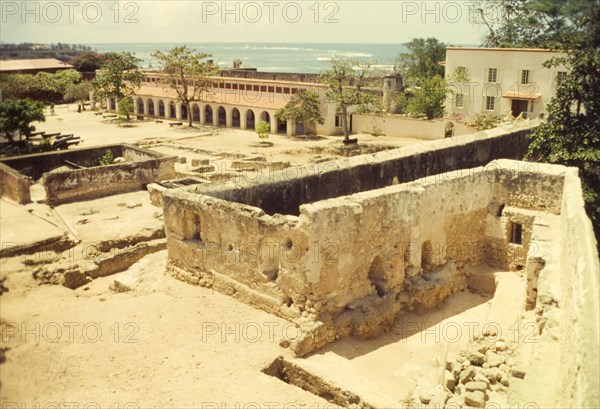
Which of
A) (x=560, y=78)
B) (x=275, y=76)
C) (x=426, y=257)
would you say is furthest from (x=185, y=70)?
(x=426, y=257)

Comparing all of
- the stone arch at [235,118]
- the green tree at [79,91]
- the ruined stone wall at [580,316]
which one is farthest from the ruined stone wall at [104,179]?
the green tree at [79,91]

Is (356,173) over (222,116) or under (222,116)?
over

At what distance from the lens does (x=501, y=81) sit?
33250mm

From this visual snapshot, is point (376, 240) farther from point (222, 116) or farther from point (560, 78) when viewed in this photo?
point (222, 116)

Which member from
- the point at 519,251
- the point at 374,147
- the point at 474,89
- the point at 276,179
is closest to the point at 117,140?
the point at 374,147

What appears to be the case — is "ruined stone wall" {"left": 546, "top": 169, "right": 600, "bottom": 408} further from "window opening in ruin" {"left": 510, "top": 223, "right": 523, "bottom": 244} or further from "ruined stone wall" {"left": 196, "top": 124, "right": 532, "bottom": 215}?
"ruined stone wall" {"left": 196, "top": 124, "right": 532, "bottom": 215}

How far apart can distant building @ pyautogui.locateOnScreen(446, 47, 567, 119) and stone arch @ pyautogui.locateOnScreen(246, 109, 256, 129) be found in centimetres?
1482

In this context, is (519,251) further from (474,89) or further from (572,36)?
(474,89)

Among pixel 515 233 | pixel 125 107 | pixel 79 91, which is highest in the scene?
pixel 79 91

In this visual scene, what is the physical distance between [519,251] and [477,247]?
3.20 ft

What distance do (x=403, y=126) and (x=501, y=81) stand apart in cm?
645

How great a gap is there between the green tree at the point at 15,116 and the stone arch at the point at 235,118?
1961 cm

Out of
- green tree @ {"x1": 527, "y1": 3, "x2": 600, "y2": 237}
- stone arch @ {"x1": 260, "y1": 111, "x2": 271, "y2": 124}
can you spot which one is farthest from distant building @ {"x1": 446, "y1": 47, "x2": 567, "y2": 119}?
stone arch @ {"x1": 260, "y1": 111, "x2": 271, "y2": 124}

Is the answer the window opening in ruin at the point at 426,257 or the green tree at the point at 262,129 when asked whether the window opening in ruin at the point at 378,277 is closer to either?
the window opening in ruin at the point at 426,257
